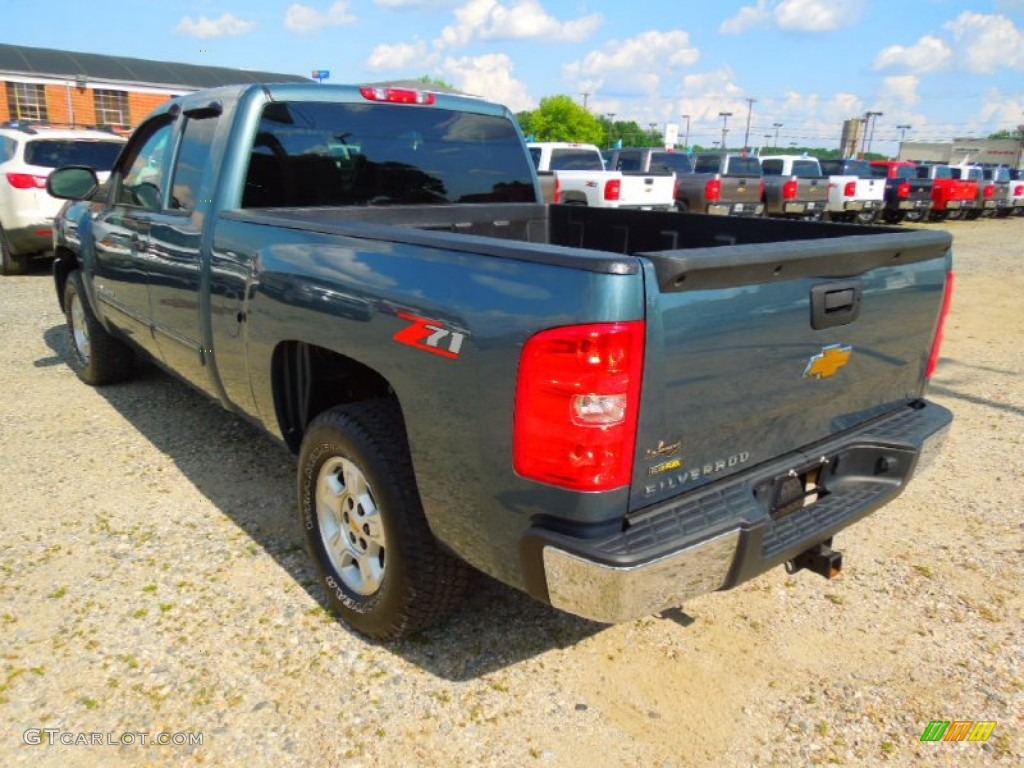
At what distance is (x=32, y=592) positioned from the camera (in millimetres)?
3131

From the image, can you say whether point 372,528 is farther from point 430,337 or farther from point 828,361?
point 828,361

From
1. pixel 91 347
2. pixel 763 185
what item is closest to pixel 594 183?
pixel 763 185

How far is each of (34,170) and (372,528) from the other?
9.05 m

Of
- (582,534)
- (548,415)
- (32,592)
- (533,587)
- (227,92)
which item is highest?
(227,92)

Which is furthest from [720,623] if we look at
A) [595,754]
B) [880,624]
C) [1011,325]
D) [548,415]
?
[1011,325]

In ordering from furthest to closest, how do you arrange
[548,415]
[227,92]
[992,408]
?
[992,408] → [227,92] → [548,415]

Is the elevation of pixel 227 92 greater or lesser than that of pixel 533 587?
greater

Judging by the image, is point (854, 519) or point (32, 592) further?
point (32, 592)

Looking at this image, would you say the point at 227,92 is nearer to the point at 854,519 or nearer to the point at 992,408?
the point at 854,519

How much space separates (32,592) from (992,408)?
5.91m

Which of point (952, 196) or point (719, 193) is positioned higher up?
point (952, 196)

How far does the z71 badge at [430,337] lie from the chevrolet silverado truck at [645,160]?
52.6 ft

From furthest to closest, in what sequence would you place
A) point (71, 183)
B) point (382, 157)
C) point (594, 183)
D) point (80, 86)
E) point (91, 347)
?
point (80, 86) → point (594, 183) → point (91, 347) → point (71, 183) → point (382, 157)

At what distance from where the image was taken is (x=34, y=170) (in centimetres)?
945
